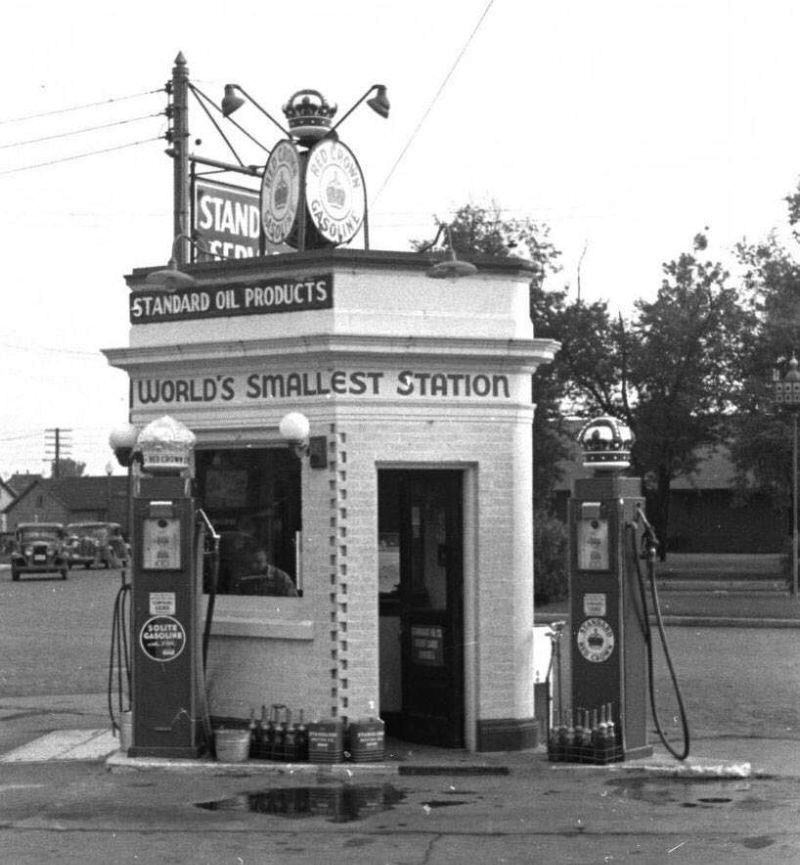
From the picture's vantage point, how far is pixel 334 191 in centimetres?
1432

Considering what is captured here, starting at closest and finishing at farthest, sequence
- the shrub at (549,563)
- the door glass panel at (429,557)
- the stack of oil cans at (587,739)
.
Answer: the stack of oil cans at (587,739)
the door glass panel at (429,557)
the shrub at (549,563)

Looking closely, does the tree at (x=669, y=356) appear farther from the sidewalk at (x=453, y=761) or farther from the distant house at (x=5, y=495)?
the distant house at (x=5, y=495)

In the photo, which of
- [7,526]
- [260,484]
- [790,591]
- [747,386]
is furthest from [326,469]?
[7,526]

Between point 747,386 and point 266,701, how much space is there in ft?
103

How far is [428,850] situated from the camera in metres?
9.34

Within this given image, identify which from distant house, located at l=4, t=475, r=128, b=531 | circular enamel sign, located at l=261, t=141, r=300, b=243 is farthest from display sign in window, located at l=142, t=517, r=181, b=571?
distant house, located at l=4, t=475, r=128, b=531

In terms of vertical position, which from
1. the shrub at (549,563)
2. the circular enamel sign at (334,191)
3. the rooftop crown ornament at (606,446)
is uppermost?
the circular enamel sign at (334,191)

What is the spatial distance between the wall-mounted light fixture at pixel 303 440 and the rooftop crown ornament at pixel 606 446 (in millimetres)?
2069

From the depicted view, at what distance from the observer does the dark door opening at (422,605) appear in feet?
43.1

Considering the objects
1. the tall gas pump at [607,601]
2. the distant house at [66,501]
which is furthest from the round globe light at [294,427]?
the distant house at [66,501]

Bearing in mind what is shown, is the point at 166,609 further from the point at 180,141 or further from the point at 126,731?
the point at 180,141

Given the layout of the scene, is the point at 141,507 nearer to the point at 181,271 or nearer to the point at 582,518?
the point at 181,271

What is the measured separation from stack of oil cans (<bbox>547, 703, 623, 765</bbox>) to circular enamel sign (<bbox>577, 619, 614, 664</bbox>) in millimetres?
385

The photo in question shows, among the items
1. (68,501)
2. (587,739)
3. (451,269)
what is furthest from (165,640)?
(68,501)
